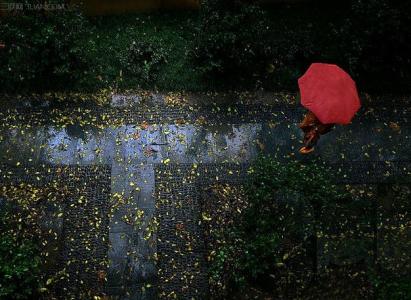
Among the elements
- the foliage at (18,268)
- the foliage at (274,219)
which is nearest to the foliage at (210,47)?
the foliage at (274,219)

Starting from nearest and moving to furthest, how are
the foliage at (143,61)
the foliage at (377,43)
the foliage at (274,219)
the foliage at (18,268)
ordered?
the foliage at (18,268) < the foliage at (274,219) < the foliage at (377,43) < the foliage at (143,61)

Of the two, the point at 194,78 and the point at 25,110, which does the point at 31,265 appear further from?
the point at 194,78

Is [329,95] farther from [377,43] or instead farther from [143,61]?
[143,61]

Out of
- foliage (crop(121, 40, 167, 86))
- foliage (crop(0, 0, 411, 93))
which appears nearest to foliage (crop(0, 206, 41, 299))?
foliage (crop(0, 0, 411, 93))

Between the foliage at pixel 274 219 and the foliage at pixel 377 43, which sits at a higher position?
the foliage at pixel 377 43

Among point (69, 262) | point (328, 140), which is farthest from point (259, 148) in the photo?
point (69, 262)

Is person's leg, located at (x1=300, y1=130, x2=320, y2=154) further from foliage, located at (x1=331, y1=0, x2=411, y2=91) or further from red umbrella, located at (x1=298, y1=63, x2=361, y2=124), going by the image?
foliage, located at (x1=331, y1=0, x2=411, y2=91)

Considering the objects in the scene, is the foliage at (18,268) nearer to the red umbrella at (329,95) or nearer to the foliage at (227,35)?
the foliage at (227,35)
